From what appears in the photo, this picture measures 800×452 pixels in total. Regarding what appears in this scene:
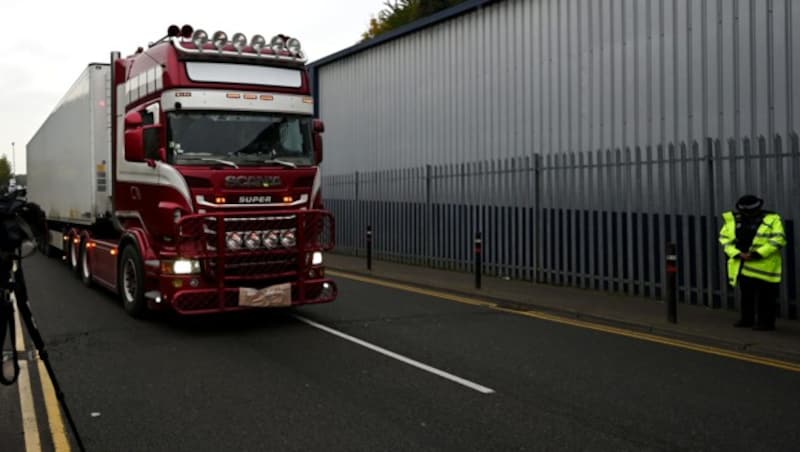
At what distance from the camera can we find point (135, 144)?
9234 millimetres

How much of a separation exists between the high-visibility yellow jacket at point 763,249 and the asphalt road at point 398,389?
1.61 meters

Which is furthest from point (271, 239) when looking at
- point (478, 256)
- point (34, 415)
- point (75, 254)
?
point (75, 254)

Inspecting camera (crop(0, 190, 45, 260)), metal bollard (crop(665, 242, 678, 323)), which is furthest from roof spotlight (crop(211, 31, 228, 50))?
metal bollard (crop(665, 242, 678, 323))

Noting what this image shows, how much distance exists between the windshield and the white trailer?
2890mm

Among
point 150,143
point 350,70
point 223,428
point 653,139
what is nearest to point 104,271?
point 150,143

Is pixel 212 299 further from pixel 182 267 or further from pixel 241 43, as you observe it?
pixel 241 43

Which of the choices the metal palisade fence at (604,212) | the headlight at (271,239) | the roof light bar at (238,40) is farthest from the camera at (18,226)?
the metal palisade fence at (604,212)

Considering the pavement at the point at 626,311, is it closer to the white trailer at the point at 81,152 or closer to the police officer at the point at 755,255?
the police officer at the point at 755,255

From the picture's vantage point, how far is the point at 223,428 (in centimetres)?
540

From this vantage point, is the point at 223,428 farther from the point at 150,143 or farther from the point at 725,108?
the point at 725,108

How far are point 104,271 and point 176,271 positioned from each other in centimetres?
357

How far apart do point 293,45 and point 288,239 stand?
2.71 m

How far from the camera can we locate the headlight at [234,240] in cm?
892

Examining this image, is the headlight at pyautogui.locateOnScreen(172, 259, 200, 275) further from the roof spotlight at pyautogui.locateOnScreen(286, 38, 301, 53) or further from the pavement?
the pavement
